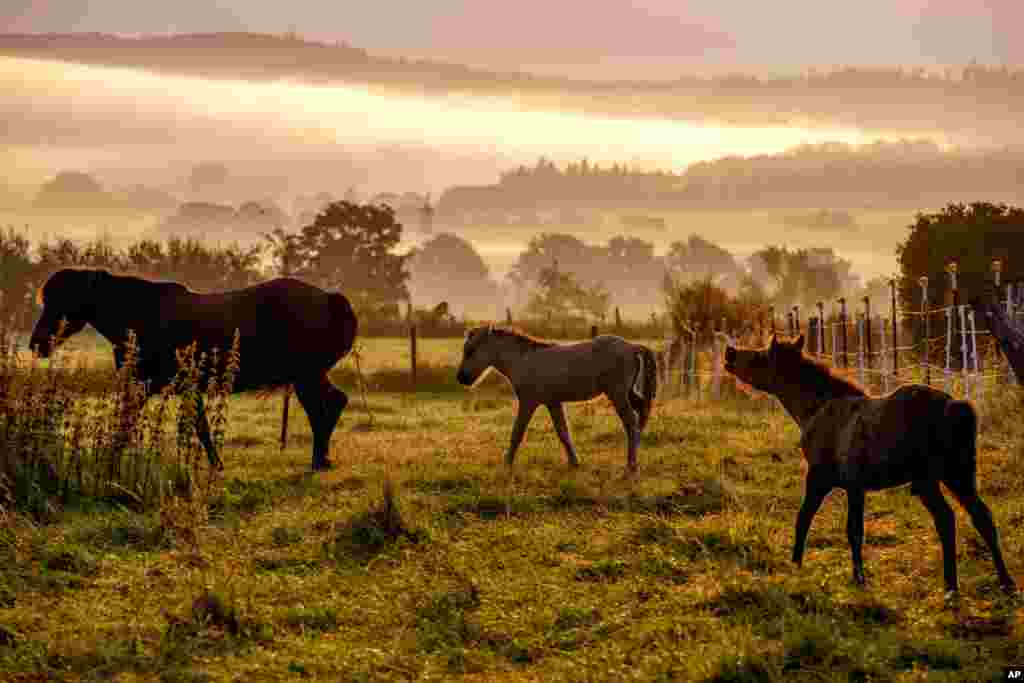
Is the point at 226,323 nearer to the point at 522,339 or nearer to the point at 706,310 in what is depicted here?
the point at 522,339

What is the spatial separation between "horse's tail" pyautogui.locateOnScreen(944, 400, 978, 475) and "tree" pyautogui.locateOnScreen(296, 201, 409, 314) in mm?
80213

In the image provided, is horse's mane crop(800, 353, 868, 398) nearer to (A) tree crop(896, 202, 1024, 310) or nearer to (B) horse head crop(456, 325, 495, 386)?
(B) horse head crop(456, 325, 495, 386)

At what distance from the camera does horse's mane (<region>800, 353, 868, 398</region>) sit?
29.6ft

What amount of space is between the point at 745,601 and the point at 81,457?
23.7 feet

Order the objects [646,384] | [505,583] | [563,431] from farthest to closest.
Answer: [646,384] < [563,431] < [505,583]

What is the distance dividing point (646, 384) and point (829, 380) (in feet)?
19.3

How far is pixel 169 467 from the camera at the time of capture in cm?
1251

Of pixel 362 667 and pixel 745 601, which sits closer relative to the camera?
pixel 362 667

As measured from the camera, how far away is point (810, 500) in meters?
8.77

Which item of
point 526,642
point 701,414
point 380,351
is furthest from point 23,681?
point 380,351

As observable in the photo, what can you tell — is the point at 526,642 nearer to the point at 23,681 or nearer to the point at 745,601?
the point at 745,601

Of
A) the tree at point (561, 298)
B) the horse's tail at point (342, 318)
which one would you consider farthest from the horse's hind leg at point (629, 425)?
the tree at point (561, 298)

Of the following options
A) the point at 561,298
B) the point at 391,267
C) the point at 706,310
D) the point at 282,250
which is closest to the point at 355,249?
the point at 391,267

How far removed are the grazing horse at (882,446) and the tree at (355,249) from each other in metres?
78.9
